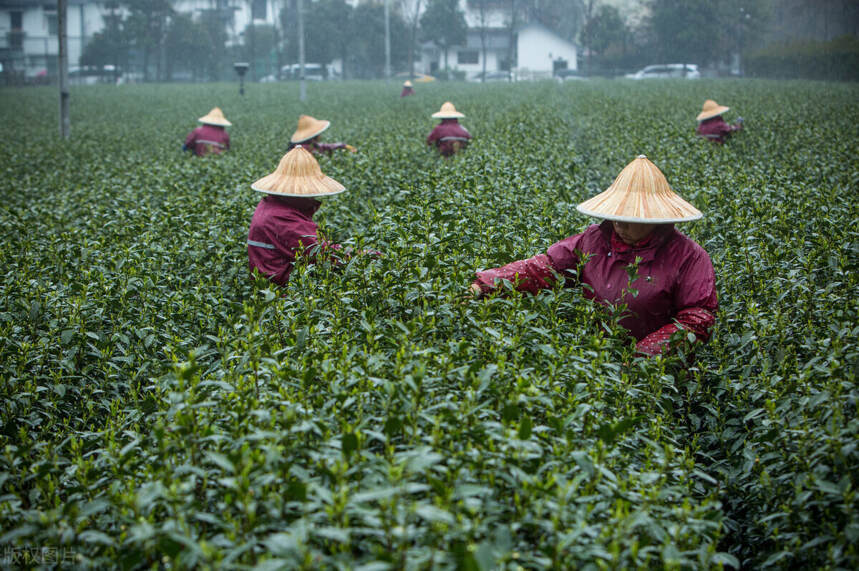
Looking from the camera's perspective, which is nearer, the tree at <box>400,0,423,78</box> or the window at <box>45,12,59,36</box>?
the tree at <box>400,0,423,78</box>

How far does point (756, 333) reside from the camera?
11.2ft

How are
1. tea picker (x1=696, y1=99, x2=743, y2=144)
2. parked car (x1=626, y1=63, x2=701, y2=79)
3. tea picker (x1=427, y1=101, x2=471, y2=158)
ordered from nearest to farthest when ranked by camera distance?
tea picker (x1=427, y1=101, x2=471, y2=158) < tea picker (x1=696, y1=99, x2=743, y2=144) < parked car (x1=626, y1=63, x2=701, y2=79)

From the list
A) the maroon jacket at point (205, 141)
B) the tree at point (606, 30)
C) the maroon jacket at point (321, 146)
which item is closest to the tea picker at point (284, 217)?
the maroon jacket at point (321, 146)

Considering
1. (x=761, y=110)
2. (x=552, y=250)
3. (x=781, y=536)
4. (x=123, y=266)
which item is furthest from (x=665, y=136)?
(x=781, y=536)

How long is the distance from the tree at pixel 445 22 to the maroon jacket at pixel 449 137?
2088 inches

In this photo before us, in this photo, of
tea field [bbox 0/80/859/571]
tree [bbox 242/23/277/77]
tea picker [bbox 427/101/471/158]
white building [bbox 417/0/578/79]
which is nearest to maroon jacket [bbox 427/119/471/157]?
tea picker [bbox 427/101/471/158]

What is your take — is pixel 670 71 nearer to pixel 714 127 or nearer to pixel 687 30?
pixel 687 30

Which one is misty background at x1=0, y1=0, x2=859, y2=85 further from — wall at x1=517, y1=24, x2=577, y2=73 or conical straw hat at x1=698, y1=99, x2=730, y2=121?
conical straw hat at x1=698, y1=99, x2=730, y2=121

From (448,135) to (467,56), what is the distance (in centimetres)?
6331

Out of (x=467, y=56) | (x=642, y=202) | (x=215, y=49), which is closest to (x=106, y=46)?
(x=215, y=49)

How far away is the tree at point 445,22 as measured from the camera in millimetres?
60250

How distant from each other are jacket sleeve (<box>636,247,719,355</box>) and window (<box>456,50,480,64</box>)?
70105mm

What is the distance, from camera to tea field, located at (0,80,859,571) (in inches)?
72.9

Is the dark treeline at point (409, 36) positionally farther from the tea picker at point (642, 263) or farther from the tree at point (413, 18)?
the tea picker at point (642, 263)
